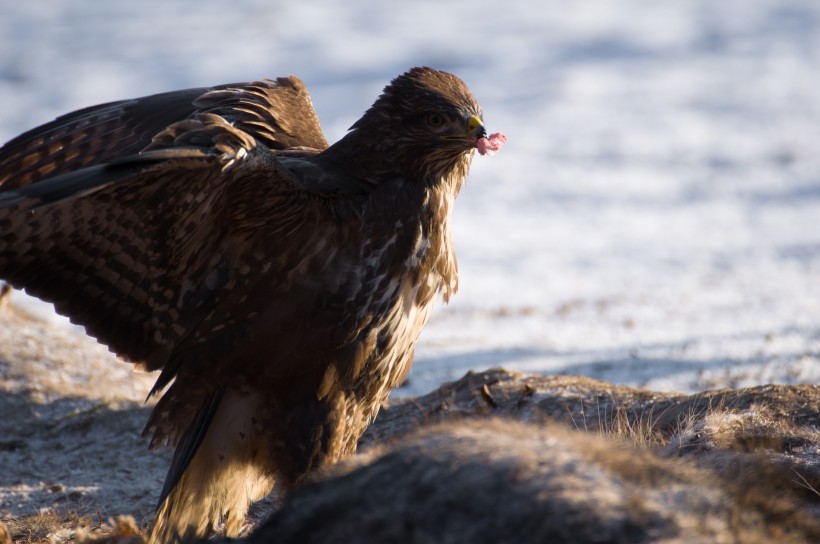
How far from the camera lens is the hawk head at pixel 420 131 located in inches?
164

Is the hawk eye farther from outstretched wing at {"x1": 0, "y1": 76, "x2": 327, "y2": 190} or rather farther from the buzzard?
outstretched wing at {"x1": 0, "y1": 76, "x2": 327, "y2": 190}

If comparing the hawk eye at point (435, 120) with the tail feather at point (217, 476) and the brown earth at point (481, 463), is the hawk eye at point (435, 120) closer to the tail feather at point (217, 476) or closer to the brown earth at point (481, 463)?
the brown earth at point (481, 463)

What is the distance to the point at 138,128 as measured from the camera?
4730 mm

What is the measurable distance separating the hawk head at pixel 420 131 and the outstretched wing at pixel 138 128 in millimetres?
543

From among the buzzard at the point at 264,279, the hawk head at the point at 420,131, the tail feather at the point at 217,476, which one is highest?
the hawk head at the point at 420,131

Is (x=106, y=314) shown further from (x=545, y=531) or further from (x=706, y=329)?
(x=706, y=329)

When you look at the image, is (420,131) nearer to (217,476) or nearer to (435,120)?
(435,120)

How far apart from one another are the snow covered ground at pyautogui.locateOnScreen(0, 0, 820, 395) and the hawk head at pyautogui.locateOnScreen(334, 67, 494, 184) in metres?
2.62

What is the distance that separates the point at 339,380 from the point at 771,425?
1.69 m

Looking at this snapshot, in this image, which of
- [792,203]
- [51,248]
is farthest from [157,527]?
[792,203]

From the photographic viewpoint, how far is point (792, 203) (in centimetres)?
1066

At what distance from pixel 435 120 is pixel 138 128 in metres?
1.37

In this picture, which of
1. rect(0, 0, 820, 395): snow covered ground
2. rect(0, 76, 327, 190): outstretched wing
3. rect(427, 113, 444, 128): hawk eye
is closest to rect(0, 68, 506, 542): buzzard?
rect(427, 113, 444, 128): hawk eye

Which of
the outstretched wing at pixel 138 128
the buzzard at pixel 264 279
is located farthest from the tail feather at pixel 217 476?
the outstretched wing at pixel 138 128
